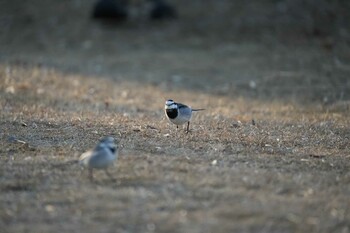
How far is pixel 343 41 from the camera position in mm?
21984

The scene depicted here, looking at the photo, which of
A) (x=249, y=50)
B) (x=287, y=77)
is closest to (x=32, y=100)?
(x=287, y=77)

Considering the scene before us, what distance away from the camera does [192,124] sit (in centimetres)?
1107

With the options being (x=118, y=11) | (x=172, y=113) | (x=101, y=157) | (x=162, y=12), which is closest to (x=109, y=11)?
(x=118, y=11)

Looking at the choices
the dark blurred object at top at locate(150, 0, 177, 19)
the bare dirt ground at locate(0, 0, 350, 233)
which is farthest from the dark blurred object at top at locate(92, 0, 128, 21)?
the dark blurred object at top at locate(150, 0, 177, 19)

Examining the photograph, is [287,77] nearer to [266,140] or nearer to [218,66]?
[218,66]

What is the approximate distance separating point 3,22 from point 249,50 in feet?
36.4

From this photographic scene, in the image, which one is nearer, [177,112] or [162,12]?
[177,112]

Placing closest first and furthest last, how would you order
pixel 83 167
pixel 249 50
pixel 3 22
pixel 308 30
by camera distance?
pixel 83 167
pixel 249 50
pixel 308 30
pixel 3 22

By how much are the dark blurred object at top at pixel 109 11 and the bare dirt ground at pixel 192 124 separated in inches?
16.7

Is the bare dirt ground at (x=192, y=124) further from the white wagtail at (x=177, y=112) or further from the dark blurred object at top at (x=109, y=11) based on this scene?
the dark blurred object at top at (x=109, y=11)

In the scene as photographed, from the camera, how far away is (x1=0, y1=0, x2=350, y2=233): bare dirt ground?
6.44m

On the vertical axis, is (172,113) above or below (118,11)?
below

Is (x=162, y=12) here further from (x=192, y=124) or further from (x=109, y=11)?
(x=192, y=124)

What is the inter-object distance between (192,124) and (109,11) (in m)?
15.6
